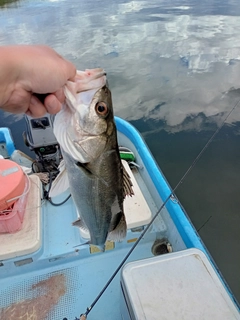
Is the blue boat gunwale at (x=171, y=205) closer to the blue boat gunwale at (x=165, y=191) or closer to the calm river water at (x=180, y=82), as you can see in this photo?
the blue boat gunwale at (x=165, y=191)

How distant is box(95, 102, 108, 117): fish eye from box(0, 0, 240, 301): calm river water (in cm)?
315

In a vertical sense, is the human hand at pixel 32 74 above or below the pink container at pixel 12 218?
above

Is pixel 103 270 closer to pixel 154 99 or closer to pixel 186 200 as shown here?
pixel 186 200

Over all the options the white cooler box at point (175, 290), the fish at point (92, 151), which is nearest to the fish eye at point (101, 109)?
the fish at point (92, 151)

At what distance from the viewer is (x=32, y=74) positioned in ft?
3.75

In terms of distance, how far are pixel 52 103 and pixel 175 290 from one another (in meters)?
1.39

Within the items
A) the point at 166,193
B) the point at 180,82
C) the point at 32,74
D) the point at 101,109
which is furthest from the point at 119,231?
the point at 180,82

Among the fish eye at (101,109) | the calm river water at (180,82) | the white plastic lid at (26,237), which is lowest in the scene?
the calm river water at (180,82)

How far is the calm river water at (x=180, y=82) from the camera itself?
4586 millimetres

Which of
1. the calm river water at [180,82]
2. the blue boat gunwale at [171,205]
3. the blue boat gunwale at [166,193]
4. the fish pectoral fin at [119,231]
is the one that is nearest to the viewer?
the fish pectoral fin at [119,231]

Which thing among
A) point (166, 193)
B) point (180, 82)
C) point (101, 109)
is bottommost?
point (180, 82)

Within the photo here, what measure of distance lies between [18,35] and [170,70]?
28.7ft

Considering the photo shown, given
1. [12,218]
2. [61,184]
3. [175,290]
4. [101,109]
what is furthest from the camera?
[12,218]

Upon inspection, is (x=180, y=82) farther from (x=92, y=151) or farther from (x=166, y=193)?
(x=92, y=151)
